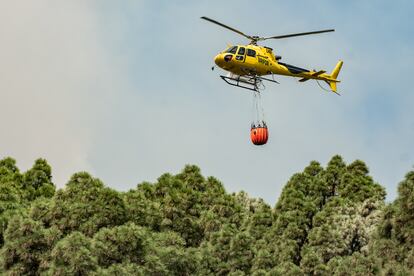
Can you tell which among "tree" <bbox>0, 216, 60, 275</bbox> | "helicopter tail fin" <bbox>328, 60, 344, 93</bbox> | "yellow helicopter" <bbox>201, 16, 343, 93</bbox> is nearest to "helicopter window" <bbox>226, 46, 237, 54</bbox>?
"yellow helicopter" <bbox>201, 16, 343, 93</bbox>

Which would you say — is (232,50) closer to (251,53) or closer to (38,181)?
(251,53)

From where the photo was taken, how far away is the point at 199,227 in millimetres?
58531

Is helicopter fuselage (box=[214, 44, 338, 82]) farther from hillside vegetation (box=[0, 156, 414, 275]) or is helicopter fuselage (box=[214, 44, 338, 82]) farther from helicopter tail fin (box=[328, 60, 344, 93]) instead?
hillside vegetation (box=[0, 156, 414, 275])

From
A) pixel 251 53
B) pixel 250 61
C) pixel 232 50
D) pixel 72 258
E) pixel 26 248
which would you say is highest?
pixel 251 53

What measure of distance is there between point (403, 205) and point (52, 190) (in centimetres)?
2543

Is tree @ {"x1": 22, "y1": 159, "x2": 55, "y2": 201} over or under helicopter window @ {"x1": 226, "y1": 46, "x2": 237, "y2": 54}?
over

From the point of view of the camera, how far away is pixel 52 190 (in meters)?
63.2

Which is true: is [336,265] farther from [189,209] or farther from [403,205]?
[189,209]

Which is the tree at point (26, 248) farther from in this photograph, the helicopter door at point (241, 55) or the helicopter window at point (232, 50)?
the helicopter door at point (241, 55)

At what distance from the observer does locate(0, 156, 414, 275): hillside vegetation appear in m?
43.9

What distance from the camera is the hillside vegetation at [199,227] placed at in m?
43.9

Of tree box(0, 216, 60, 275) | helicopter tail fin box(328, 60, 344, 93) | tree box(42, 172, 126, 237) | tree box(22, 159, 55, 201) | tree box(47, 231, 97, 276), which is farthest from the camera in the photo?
tree box(22, 159, 55, 201)

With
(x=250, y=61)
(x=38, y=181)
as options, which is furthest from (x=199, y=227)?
(x=250, y=61)

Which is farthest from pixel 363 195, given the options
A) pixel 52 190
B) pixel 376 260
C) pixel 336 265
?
pixel 52 190
